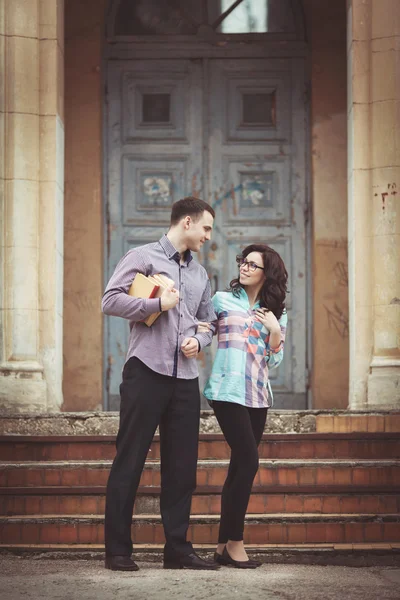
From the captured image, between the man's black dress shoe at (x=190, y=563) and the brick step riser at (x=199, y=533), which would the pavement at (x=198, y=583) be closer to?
the man's black dress shoe at (x=190, y=563)

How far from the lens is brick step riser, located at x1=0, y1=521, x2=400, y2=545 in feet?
21.4

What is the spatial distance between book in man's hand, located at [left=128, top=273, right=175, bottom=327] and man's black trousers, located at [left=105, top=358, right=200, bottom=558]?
26 cm

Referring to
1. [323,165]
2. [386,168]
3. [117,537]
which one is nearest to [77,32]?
[323,165]

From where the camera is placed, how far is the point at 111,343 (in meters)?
9.59

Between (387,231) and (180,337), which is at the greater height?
(387,231)

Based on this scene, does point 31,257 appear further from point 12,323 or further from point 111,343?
point 111,343

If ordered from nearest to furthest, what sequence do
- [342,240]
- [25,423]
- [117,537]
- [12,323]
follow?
[117,537] → [25,423] → [12,323] → [342,240]

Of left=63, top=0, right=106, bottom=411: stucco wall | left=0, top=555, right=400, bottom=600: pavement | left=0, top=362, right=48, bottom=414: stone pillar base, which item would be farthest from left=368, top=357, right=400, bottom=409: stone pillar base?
left=63, top=0, right=106, bottom=411: stucco wall

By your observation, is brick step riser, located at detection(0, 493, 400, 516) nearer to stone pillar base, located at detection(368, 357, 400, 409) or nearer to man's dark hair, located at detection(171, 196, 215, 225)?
stone pillar base, located at detection(368, 357, 400, 409)

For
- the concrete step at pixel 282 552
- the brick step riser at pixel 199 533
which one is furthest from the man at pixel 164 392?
the brick step riser at pixel 199 533

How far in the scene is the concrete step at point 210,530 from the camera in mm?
6512

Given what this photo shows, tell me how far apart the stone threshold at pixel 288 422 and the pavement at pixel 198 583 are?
144 centimetres

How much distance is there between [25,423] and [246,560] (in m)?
2.36

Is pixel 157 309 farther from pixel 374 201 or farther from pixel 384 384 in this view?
pixel 374 201
